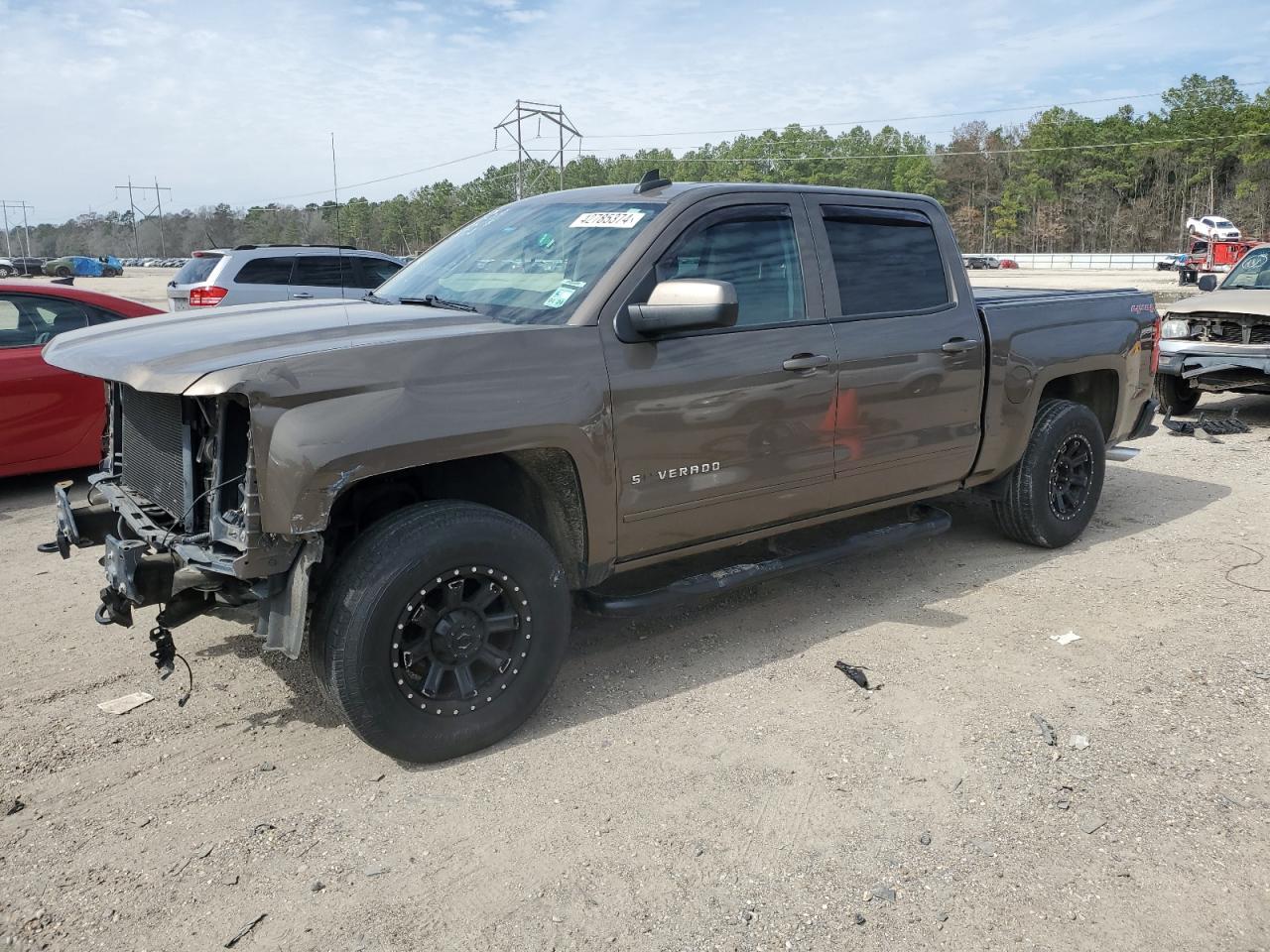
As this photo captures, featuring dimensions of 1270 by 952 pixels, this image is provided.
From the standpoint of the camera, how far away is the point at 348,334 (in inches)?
132

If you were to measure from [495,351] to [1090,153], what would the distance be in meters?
116

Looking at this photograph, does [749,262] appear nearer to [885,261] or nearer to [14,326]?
[885,261]

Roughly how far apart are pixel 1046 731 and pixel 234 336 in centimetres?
320

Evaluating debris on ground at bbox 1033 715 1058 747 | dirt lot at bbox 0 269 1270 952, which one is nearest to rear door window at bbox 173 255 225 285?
dirt lot at bbox 0 269 1270 952

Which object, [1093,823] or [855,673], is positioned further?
[855,673]

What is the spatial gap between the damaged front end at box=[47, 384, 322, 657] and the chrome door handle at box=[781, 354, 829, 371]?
2.04 metres

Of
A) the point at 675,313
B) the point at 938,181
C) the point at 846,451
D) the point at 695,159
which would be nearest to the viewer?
the point at 675,313

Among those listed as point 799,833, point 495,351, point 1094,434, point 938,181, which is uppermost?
point 938,181

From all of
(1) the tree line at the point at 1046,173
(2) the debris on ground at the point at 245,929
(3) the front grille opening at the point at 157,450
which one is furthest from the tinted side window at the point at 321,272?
(1) the tree line at the point at 1046,173

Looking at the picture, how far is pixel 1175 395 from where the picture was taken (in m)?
10.5

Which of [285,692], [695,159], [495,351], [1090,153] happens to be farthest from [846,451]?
[1090,153]

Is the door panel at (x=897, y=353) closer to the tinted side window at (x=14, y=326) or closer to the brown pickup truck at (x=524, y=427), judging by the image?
the brown pickup truck at (x=524, y=427)

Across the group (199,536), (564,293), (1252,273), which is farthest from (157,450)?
(1252,273)

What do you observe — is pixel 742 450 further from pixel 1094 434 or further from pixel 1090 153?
pixel 1090 153
